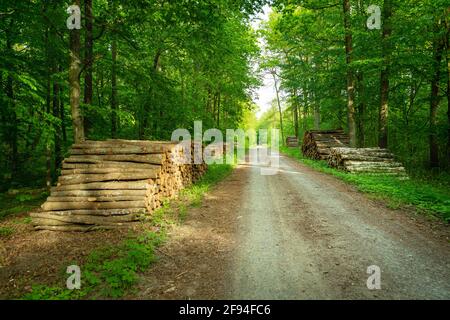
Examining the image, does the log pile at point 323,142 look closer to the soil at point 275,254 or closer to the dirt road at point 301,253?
the dirt road at point 301,253

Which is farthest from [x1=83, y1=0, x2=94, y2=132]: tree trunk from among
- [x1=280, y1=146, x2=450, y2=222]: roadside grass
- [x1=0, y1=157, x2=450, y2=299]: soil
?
[x1=280, y1=146, x2=450, y2=222]: roadside grass

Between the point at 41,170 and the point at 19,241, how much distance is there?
927 cm

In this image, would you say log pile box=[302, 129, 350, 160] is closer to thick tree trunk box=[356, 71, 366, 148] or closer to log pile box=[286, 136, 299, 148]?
thick tree trunk box=[356, 71, 366, 148]

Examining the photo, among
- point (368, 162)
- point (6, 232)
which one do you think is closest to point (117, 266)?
point (6, 232)

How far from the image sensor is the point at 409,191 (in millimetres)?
9812

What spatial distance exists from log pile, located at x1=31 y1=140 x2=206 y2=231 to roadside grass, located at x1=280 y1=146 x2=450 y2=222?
22.3 ft

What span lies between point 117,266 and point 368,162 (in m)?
12.7

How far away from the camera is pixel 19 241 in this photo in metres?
6.23

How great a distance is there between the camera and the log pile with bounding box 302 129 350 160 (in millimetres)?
20234

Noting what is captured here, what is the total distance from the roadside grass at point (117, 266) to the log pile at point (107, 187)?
62 centimetres

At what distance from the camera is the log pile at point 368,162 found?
13.6 metres

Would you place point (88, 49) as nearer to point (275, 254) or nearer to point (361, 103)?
point (275, 254)

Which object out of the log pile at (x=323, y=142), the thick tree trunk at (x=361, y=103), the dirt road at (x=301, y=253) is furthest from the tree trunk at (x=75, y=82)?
the thick tree trunk at (x=361, y=103)
